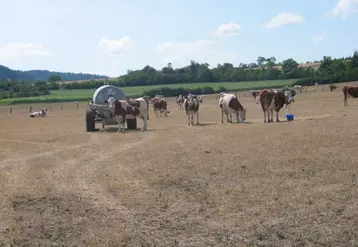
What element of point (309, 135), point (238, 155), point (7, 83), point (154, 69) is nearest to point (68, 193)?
point (238, 155)

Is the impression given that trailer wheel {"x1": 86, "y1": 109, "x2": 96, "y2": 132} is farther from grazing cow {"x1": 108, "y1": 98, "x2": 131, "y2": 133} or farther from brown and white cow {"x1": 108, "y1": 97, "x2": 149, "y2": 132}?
grazing cow {"x1": 108, "y1": 98, "x2": 131, "y2": 133}

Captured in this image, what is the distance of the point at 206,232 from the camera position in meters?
10.1

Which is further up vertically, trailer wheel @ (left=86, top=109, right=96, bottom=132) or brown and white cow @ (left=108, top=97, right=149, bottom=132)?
brown and white cow @ (left=108, top=97, right=149, bottom=132)

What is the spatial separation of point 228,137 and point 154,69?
153709mm

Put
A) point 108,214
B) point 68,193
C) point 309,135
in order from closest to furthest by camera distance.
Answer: point 108,214 → point 68,193 → point 309,135

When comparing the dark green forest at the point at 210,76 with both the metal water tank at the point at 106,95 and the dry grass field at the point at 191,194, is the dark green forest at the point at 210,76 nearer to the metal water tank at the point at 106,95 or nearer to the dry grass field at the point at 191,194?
the metal water tank at the point at 106,95

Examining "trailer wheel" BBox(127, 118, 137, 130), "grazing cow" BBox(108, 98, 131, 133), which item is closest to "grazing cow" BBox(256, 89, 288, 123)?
"trailer wheel" BBox(127, 118, 137, 130)

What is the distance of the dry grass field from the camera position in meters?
10.0

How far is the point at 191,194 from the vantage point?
1264 cm

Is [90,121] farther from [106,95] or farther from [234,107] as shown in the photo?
[234,107]

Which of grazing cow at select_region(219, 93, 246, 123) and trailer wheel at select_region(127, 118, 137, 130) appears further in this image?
grazing cow at select_region(219, 93, 246, 123)

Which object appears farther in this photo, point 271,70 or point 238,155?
point 271,70

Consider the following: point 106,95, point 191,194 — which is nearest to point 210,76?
point 106,95

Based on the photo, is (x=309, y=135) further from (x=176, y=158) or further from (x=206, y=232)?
(x=206, y=232)
